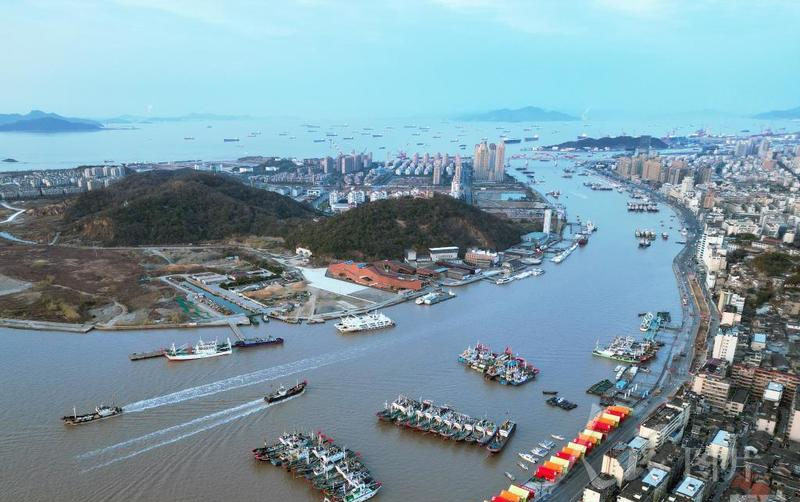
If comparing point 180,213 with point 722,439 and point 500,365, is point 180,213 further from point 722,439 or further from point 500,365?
point 722,439

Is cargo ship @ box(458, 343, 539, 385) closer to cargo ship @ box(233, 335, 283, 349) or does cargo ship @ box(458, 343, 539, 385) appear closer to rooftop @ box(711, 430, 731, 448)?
rooftop @ box(711, 430, 731, 448)

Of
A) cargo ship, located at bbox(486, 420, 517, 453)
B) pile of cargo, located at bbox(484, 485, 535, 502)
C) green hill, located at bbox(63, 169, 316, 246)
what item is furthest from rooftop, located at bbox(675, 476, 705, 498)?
green hill, located at bbox(63, 169, 316, 246)

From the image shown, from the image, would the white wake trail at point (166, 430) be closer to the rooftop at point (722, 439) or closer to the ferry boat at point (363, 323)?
the ferry boat at point (363, 323)

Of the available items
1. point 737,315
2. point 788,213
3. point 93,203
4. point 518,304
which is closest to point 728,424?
point 737,315

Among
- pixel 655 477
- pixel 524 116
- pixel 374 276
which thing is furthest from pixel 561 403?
pixel 524 116

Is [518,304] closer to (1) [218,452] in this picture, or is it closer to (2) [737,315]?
(2) [737,315]

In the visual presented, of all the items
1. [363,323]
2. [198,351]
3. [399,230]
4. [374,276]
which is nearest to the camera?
[198,351]
